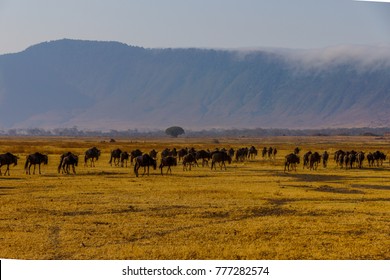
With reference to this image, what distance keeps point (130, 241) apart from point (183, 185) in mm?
13031

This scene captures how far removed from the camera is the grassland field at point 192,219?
43.8 feet

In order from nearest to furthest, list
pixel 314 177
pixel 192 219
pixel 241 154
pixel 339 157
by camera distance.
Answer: pixel 192 219 → pixel 314 177 → pixel 339 157 → pixel 241 154

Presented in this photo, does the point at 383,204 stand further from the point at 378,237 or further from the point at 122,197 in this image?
the point at 122,197

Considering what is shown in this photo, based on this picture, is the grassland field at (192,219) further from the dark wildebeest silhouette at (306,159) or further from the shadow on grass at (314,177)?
the dark wildebeest silhouette at (306,159)

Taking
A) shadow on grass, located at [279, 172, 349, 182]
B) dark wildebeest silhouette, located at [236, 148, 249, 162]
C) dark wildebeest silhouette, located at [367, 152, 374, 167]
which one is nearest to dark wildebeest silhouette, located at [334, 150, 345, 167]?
dark wildebeest silhouette, located at [367, 152, 374, 167]

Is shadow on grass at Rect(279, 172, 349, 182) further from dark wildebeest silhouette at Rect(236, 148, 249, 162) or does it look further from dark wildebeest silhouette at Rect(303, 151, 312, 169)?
dark wildebeest silhouette at Rect(236, 148, 249, 162)

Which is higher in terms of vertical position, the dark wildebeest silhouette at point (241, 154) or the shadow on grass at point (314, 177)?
the dark wildebeest silhouette at point (241, 154)

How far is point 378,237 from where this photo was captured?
1492cm

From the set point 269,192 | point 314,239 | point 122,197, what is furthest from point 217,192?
point 314,239

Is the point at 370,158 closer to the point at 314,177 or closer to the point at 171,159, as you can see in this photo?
the point at 314,177

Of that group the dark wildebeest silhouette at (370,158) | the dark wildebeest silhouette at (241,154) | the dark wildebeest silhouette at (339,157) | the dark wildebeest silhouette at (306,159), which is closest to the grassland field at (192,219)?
the dark wildebeest silhouette at (306,159)

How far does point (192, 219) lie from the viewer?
57.1 feet

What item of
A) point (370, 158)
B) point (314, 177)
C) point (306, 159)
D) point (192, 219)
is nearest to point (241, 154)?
point (306, 159)
